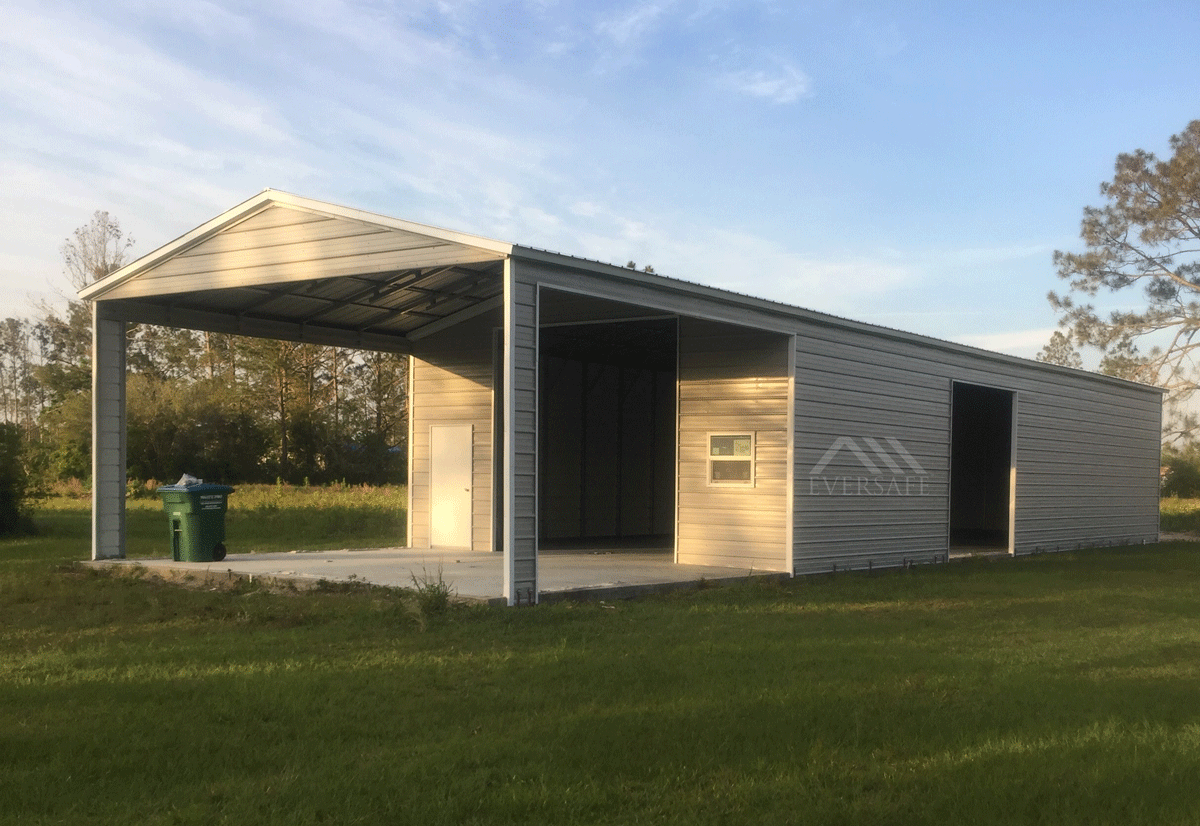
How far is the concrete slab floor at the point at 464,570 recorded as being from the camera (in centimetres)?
1124

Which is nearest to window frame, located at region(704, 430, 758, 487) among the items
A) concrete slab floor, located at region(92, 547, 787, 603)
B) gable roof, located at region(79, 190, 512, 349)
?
concrete slab floor, located at region(92, 547, 787, 603)

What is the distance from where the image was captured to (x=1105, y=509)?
21.5 m

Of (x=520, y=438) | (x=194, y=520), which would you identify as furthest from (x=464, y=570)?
(x=194, y=520)

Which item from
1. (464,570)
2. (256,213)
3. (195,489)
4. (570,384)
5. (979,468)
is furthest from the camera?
(979,468)

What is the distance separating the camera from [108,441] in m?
13.6

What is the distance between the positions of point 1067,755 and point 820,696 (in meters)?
1.48

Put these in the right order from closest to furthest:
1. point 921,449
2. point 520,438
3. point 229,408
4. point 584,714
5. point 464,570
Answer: point 584,714 < point 520,438 < point 464,570 < point 921,449 < point 229,408

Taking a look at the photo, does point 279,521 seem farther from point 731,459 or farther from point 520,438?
point 520,438

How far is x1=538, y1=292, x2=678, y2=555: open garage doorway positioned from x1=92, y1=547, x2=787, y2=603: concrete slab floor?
3023mm

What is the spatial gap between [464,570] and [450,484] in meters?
3.41

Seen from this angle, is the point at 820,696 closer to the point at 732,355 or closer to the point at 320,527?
the point at 732,355

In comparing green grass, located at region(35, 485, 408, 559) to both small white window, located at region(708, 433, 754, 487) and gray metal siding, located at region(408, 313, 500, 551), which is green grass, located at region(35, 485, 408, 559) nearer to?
gray metal siding, located at region(408, 313, 500, 551)

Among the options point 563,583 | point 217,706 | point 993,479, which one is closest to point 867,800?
point 217,706

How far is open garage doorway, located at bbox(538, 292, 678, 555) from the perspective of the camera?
18.8 metres
